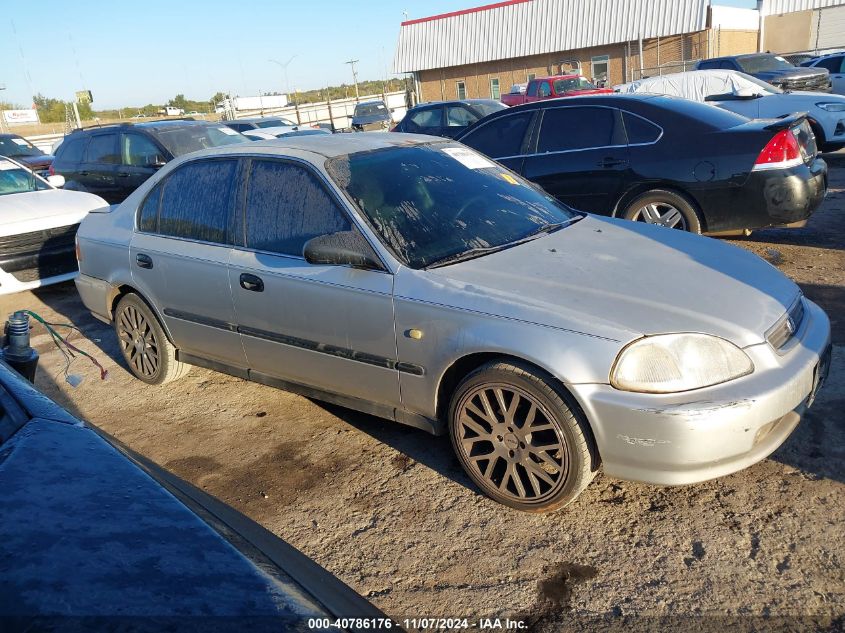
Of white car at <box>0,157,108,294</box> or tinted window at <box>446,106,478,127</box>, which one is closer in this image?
white car at <box>0,157,108,294</box>

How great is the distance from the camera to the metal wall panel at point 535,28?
30.7 metres

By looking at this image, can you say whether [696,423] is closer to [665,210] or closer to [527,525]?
[527,525]

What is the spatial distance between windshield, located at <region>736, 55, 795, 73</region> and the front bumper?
51.7 ft

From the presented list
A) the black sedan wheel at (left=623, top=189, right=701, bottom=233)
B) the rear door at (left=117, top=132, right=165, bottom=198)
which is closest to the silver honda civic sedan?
the black sedan wheel at (left=623, top=189, right=701, bottom=233)

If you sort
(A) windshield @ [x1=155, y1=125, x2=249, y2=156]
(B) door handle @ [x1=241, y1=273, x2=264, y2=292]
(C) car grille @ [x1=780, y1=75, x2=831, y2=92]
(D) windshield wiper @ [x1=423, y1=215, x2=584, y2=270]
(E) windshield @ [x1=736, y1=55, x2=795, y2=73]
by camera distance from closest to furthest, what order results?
(D) windshield wiper @ [x1=423, y1=215, x2=584, y2=270] < (B) door handle @ [x1=241, y1=273, x2=264, y2=292] < (A) windshield @ [x1=155, y1=125, x2=249, y2=156] < (C) car grille @ [x1=780, y1=75, x2=831, y2=92] < (E) windshield @ [x1=736, y1=55, x2=795, y2=73]

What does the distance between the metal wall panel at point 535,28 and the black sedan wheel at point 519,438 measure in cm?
3127

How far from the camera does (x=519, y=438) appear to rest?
121 inches

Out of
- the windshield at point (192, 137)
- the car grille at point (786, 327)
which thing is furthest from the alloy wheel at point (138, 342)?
the windshield at point (192, 137)

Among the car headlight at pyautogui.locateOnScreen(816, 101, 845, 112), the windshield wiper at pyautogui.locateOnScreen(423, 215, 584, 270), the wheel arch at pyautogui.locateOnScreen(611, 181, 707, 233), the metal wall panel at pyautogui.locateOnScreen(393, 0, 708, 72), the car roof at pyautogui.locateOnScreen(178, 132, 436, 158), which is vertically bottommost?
the wheel arch at pyautogui.locateOnScreen(611, 181, 707, 233)

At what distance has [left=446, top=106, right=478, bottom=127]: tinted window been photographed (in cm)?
1450

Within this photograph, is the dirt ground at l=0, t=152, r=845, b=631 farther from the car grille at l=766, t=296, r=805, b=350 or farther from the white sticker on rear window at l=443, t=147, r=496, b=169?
the white sticker on rear window at l=443, t=147, r=496, b=169

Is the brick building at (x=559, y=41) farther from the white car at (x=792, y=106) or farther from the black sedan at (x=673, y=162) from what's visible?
the black sedan at (x=673, y=162)

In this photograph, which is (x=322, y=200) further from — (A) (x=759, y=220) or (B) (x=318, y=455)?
(A) (x=759, y=220)

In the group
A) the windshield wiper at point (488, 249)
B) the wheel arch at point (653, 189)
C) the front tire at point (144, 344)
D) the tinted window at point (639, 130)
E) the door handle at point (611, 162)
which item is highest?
the tinted window at point (639, 130)
